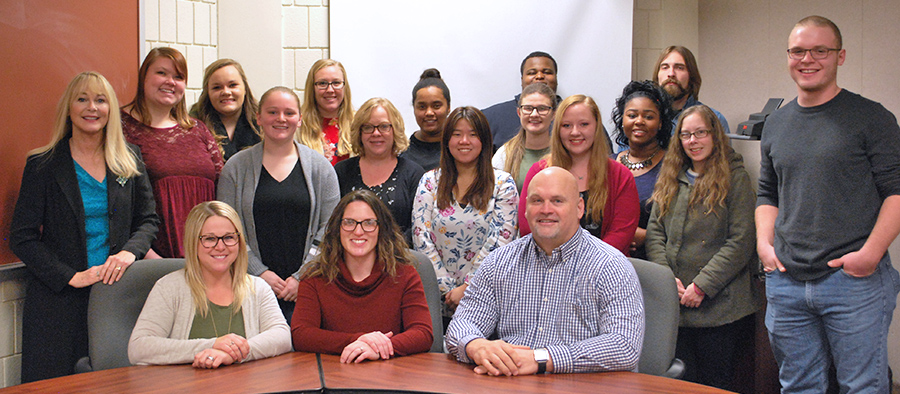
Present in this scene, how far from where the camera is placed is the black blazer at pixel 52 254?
2.59 meters

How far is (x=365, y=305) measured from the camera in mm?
2383

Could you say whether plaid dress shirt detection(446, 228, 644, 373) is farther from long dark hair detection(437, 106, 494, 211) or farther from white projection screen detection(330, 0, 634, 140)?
white projection screen detection(330, 0, 634, 140)

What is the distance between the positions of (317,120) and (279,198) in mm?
689

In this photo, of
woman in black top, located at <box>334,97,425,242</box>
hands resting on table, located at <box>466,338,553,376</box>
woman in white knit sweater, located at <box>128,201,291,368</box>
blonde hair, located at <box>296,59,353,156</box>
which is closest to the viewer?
hands resting on table, located at <box>466,338,553,376</box>

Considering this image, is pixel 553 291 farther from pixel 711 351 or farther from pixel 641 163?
pixel 641 163

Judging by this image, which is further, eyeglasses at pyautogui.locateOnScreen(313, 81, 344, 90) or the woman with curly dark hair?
eyeglasses at pyautogui.locateOnScreen(313, 81, 344, 90)

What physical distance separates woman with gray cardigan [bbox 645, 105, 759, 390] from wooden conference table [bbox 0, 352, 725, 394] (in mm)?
997

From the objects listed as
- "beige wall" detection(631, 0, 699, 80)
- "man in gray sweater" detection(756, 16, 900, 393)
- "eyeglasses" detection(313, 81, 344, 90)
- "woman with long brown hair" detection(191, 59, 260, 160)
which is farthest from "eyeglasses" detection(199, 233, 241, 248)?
"beige wall" detection(631, 0, 699, 80)

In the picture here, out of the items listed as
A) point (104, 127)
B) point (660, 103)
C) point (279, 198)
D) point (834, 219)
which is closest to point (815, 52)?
point (834, 219)

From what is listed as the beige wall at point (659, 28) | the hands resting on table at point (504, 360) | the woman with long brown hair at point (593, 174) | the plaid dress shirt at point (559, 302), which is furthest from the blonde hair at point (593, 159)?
the beige wall at point (659, 28)

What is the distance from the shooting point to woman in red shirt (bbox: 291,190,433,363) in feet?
7.71

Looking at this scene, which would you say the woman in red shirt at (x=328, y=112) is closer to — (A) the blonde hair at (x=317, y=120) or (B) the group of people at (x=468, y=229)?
(A) the blonde hair at (x=317, y=120)

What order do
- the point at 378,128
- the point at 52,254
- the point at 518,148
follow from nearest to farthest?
the point at 52,254, the point at 378,128, the point at 518,148

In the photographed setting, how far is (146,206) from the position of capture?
9.07 feet
